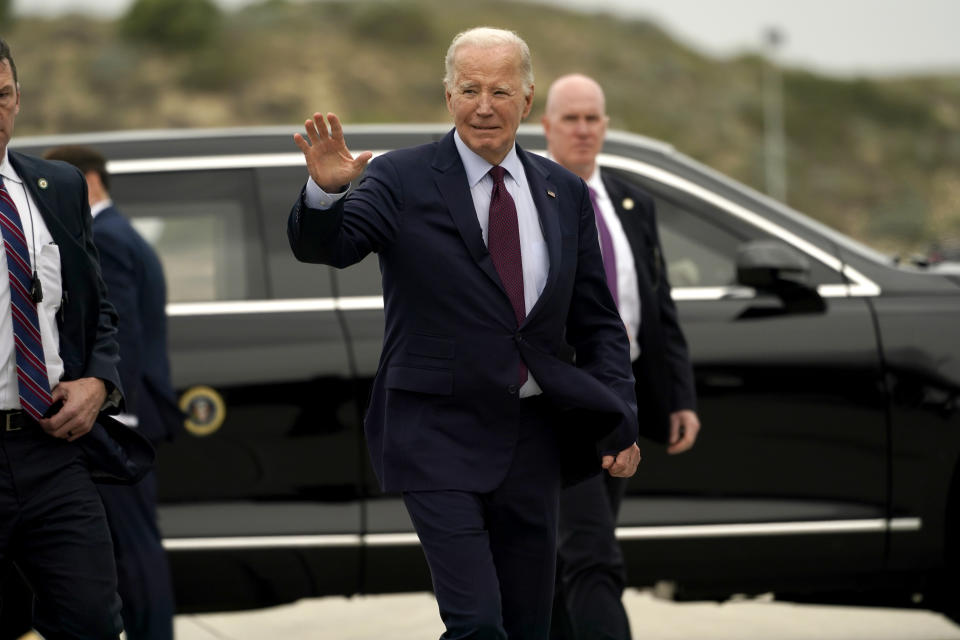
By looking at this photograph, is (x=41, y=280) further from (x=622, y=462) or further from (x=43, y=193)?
(x=622, y=462)

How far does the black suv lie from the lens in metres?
5.47

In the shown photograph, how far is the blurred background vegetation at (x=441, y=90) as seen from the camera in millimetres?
60156

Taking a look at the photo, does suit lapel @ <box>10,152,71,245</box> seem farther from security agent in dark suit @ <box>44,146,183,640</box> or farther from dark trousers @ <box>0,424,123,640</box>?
security agent in dark suit @ <box>44,146,183,640</box>

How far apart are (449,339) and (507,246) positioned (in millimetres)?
264

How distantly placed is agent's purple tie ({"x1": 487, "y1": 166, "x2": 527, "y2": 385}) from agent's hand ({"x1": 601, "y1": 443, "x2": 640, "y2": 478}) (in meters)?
0.30

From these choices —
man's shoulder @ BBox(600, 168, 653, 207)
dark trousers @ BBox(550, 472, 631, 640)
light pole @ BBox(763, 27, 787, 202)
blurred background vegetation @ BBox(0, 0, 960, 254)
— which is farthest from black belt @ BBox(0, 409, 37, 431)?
light pole @ BBox(763, 27, 787, 202)

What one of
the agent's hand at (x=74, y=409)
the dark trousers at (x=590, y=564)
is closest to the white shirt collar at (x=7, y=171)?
the agent's hand at (x=74, y=409)

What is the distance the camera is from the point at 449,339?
11.9ft

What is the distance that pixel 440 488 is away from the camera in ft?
11.8

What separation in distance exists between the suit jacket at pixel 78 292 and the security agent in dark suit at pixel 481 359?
2.07 feet

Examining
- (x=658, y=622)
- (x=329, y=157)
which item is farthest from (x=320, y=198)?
(x=658, y=622)

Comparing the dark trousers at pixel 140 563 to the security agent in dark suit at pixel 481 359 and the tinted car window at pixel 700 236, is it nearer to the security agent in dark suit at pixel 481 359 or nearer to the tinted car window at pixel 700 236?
the security agent in dark suit at pixel 481 359

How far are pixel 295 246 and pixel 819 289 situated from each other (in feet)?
9.19

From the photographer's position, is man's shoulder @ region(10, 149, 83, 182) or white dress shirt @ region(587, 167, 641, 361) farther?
white dress shirt @ region(587, 167, 641, 361)
